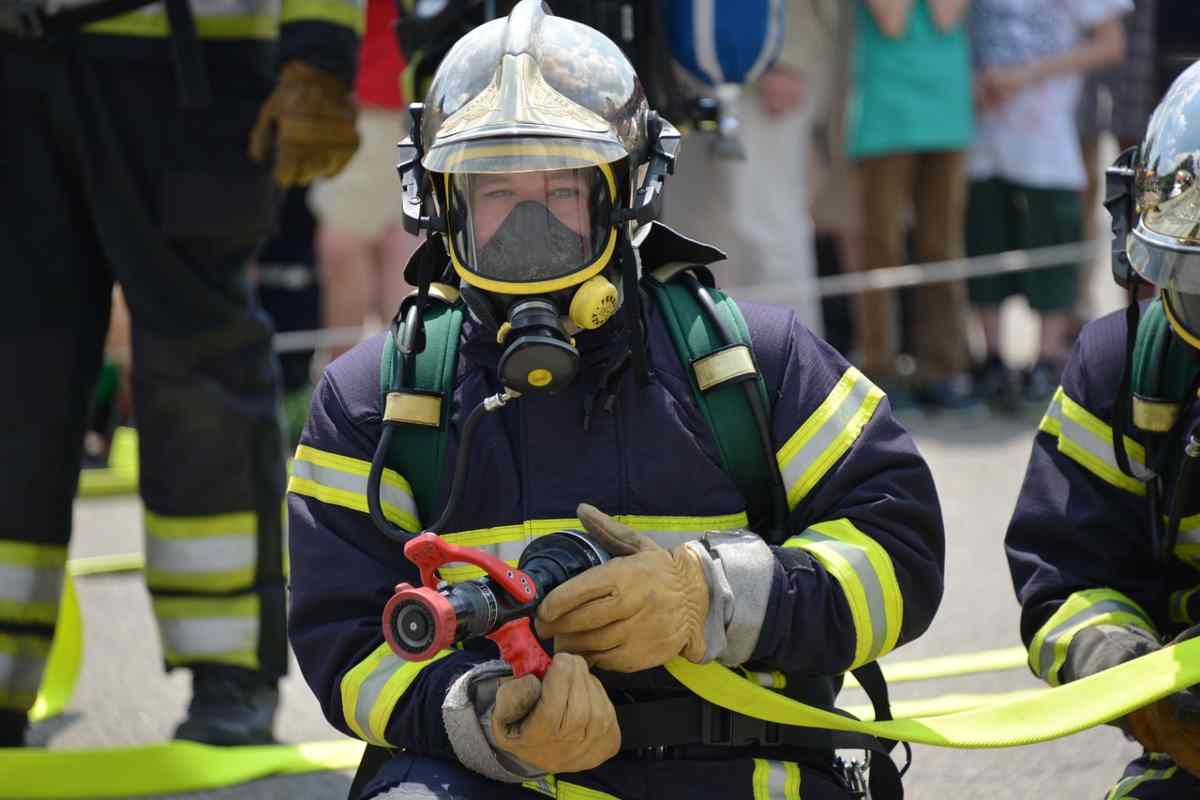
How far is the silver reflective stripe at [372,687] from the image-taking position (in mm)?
2721

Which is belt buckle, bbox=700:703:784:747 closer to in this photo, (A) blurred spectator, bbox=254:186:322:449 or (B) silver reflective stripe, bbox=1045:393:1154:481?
(B) silver reflective stripe, bbox=1045:393:1154:481

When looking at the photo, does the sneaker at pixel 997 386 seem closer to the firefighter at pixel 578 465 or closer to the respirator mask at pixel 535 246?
the firefighter at pixel 578 465

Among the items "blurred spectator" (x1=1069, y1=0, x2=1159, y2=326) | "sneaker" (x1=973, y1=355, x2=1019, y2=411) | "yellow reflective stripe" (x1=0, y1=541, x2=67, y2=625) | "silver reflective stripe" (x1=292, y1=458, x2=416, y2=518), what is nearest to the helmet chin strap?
"silver reflective stripe" (x1=292, y1=458, x2=416, y2=518)

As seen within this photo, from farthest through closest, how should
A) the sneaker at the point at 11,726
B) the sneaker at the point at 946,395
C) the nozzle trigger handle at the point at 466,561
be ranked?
the sneaker at the point at 946,395 → the sneaker at the point at 11,726 → the nozzle trigger handle at the point at 466,561

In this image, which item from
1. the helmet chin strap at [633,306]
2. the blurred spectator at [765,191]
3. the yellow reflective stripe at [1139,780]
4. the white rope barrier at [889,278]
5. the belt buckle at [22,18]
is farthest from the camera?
the white rope barrier at [889,278]

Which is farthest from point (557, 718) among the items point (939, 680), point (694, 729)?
point (939, 680)

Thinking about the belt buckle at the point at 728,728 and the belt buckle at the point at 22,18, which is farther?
the belt buckle at the point at 22,18

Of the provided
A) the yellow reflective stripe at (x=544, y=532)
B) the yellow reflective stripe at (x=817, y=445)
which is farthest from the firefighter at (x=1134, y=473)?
the yellow reflective stripe at (x=544, y=532)

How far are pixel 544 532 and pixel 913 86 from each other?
15.9 ft

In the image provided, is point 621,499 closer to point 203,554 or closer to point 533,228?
point 533,228

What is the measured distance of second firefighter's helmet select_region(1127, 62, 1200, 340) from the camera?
112 inches

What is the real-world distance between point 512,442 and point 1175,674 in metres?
0.97

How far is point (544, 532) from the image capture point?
2.77 m

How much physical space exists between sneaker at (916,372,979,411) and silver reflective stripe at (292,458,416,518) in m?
4.95
